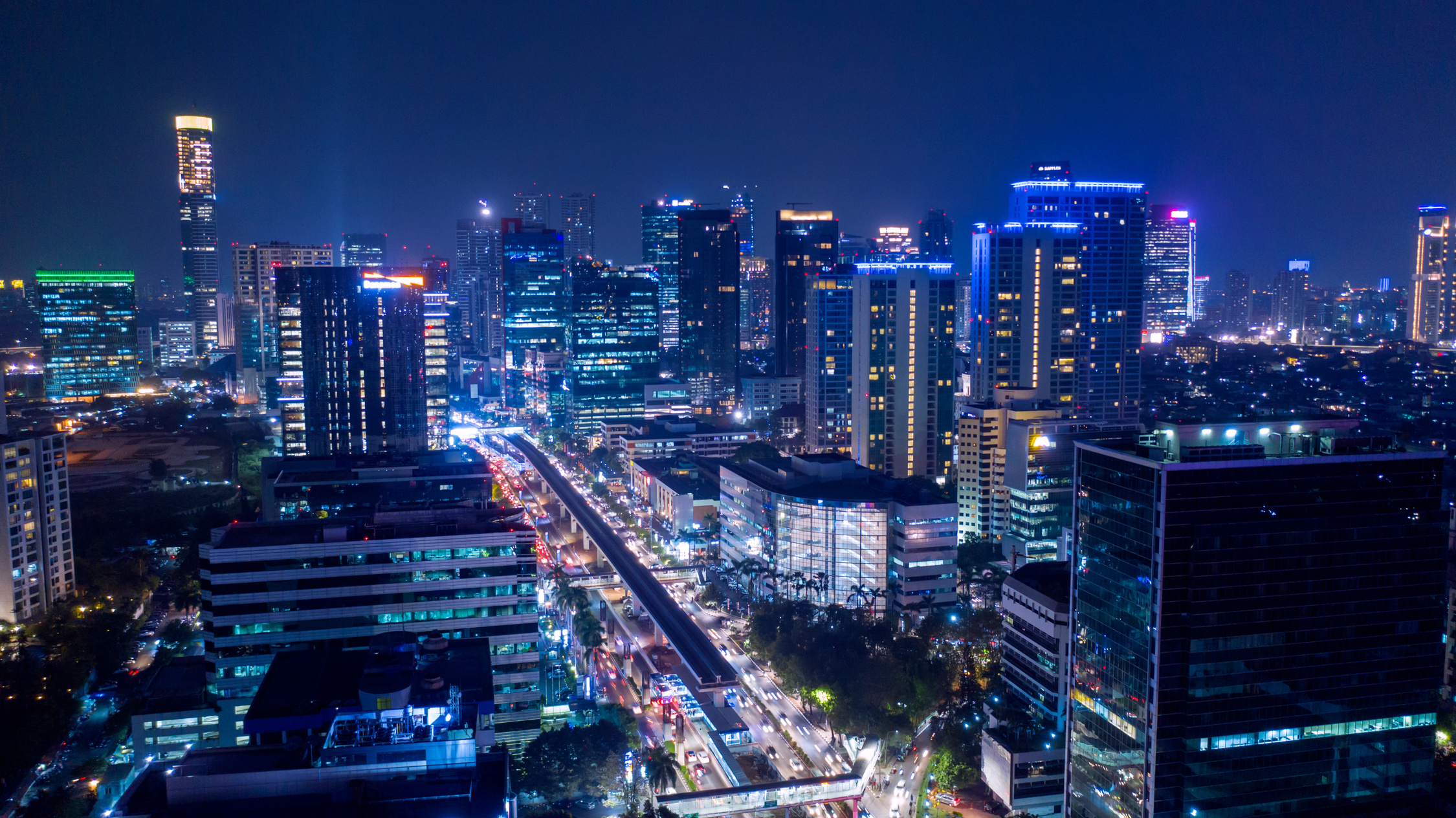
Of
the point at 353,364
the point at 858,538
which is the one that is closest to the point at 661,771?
the point at 858,538

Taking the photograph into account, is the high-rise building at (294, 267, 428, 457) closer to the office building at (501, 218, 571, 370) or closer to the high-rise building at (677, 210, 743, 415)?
the office building at (501, 218, 571, 370)

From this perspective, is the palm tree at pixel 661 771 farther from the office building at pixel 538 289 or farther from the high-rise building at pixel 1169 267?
the high-rise building at pixel 1169 267

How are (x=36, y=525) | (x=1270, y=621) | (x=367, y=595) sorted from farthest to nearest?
(x=36, y=525)
(x=367, y=595)
(x=1270, y=621)

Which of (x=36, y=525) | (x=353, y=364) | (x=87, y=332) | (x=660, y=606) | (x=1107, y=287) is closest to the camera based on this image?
(x=36, y=525)

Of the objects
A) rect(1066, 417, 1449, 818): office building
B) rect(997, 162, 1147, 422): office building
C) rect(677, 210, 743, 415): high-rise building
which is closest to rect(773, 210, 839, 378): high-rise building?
rect(677, 210, 743, 415): high-rise building

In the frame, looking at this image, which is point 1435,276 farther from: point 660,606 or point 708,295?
point 660,606

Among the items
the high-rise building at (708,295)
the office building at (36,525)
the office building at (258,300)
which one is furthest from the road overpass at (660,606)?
the office building at (258,300)

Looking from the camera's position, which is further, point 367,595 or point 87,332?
point 87,332
